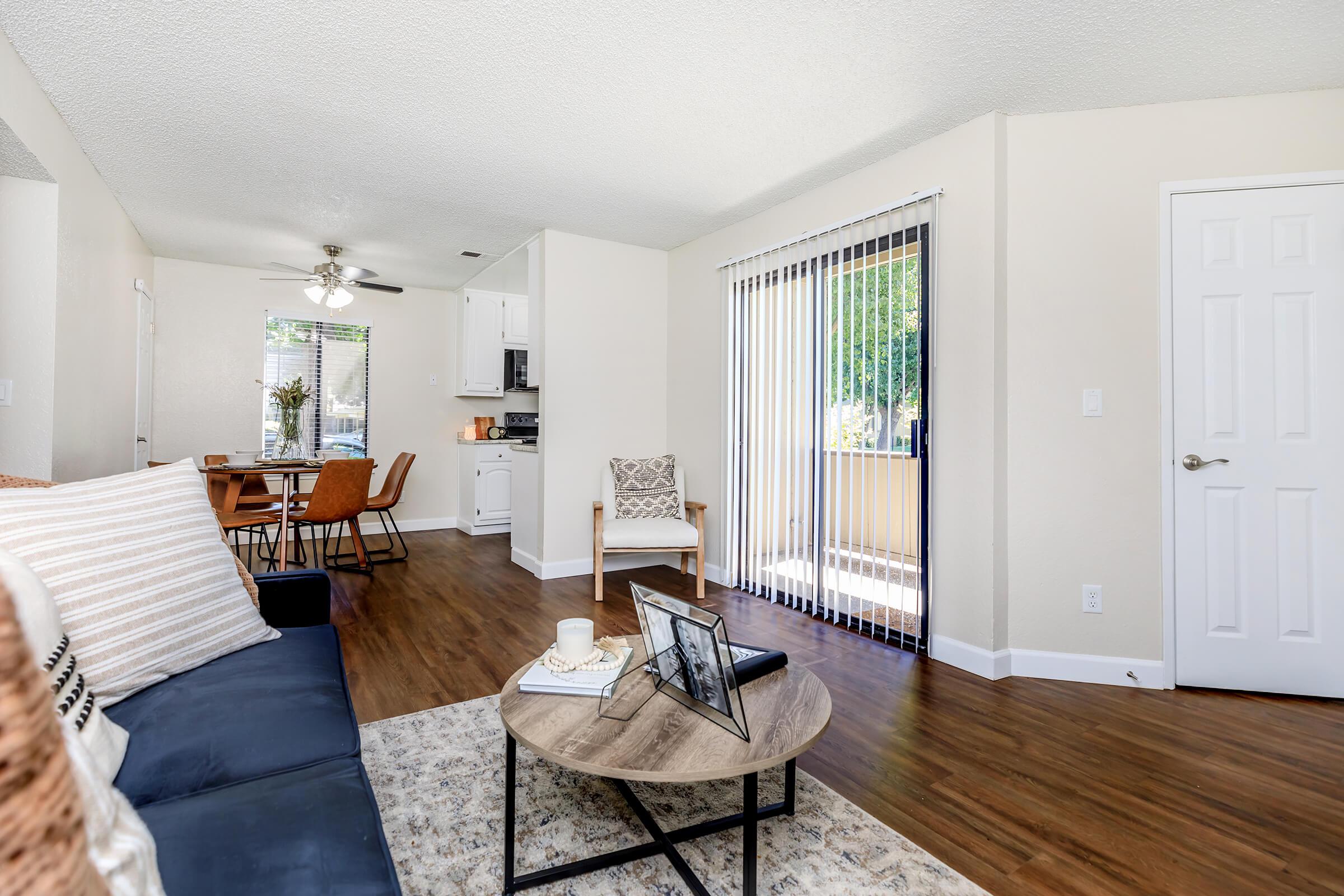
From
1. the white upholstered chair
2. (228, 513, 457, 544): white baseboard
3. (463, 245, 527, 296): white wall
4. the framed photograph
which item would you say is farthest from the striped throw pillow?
(228, 513, 457, 544): white baseboard

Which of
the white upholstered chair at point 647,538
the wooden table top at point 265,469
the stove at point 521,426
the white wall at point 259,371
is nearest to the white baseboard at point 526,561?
the white upholstered chair at point 647,538

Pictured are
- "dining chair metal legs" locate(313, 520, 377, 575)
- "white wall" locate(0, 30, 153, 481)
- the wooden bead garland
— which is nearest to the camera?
the wooden bead garland

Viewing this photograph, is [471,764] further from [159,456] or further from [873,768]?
[159,456]

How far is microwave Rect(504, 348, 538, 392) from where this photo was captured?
6.54 meters

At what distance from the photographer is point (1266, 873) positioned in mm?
1595

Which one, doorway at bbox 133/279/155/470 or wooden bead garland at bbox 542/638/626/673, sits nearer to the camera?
wooden bead garland at bbox 542/638/626/673

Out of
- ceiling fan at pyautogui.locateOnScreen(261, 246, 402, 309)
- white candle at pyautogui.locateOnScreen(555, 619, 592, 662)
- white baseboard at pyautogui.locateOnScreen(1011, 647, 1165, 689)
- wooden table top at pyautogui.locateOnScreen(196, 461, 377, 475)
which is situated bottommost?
white baseboard at pyautogui.locateOnScreen(1011, 647, 1165, 689)

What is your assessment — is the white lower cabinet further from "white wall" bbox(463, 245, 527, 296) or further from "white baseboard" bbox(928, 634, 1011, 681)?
"white baseboard" bbox(928, 634, 1011, 681)

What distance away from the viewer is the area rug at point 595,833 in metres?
1.54

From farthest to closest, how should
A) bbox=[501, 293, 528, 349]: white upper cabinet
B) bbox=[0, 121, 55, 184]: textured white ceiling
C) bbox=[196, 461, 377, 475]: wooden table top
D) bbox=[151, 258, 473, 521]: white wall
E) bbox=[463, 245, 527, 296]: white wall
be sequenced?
bbox=[501, 293, 528, 349]: white upper cabinet, bbox=[151, 258, 473, 521]: white wall, bbox=[463, 245, 527, 296]: white wall, bbox=[196, 461, 377, 475]: wooden table top, bbox=[0, 121, 55, 184]: textured white ceiling

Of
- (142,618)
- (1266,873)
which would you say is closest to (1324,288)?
(1266,873)

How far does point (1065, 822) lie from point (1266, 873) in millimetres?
427

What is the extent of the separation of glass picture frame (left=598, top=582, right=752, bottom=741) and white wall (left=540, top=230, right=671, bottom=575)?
2.93 meters

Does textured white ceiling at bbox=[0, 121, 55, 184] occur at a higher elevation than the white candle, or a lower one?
higher
